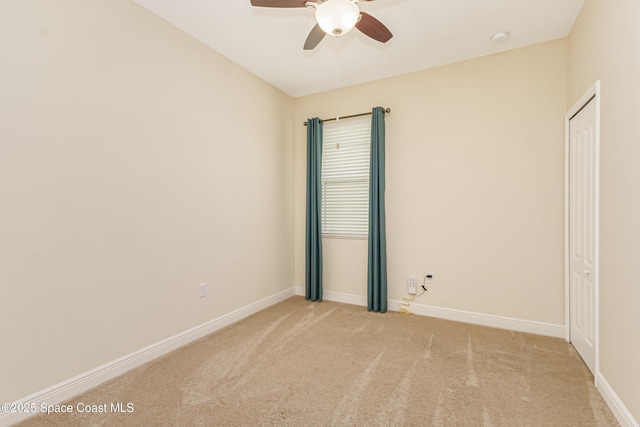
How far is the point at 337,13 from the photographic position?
5.43ft

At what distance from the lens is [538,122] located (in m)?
2.92

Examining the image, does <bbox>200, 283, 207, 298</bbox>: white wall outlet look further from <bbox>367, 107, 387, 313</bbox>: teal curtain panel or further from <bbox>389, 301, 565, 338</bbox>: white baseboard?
<bbox>389, 301, 565, 338</bbox>: white baseboard

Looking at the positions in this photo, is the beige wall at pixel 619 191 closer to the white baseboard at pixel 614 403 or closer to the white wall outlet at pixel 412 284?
the white baseboard at pixel 614 403

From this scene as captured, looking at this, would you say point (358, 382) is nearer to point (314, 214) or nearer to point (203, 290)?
point (203, 290)

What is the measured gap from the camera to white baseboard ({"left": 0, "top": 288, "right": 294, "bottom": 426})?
1782mm

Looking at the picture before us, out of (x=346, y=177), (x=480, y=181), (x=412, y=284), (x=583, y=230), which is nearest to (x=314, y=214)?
(x=346, y=177)

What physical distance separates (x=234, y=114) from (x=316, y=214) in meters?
1.58

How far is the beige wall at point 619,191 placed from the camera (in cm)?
158

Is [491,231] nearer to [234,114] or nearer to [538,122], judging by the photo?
[538,122]

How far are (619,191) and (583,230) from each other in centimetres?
76

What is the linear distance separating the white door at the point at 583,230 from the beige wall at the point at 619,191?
19 centimetres

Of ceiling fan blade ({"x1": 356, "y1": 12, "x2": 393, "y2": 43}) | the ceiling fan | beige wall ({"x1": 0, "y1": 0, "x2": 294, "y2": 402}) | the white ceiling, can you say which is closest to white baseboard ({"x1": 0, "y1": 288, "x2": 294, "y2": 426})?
→ beige wall ({"x1": 0, "y1": 0, "x2": 294, "y2": 402})

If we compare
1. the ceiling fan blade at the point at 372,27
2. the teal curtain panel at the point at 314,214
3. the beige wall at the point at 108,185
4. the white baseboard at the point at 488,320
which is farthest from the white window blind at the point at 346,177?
the ceiling fan blade at the point at 372,27

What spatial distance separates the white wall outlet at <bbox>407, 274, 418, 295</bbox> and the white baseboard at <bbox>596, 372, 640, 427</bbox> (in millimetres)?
1675
